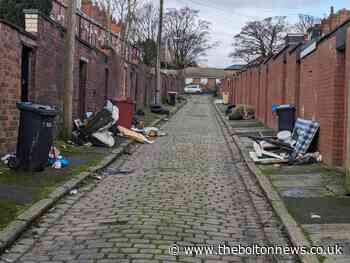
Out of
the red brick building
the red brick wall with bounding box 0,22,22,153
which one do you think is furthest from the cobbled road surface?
the red brick building

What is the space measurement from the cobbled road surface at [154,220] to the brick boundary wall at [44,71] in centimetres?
239

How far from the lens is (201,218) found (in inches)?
312

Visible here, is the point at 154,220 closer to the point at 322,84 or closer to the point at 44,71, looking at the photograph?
the point at 322,84

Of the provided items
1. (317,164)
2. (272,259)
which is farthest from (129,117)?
(272,259)

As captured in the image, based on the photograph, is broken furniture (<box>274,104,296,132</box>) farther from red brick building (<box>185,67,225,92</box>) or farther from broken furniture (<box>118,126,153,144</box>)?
red brick building (<box>185,67,225,92</box>)

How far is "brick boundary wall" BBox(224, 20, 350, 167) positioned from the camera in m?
12.2

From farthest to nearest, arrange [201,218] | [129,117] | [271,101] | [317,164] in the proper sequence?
[271,101] → [129,117] → [317,164] → [201,218]

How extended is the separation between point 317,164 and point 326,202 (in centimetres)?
448

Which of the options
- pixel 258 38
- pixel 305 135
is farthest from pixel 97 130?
pixel 258 38

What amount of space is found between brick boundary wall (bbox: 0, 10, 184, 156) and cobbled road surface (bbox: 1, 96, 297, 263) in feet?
7.85

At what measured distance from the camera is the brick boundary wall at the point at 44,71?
39.5ft

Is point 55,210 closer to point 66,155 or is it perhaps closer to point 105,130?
point 66,155

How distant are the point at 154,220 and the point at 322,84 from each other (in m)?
7.55

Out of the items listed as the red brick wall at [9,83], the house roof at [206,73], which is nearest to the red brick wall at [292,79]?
the red brick wall at [9,83]
